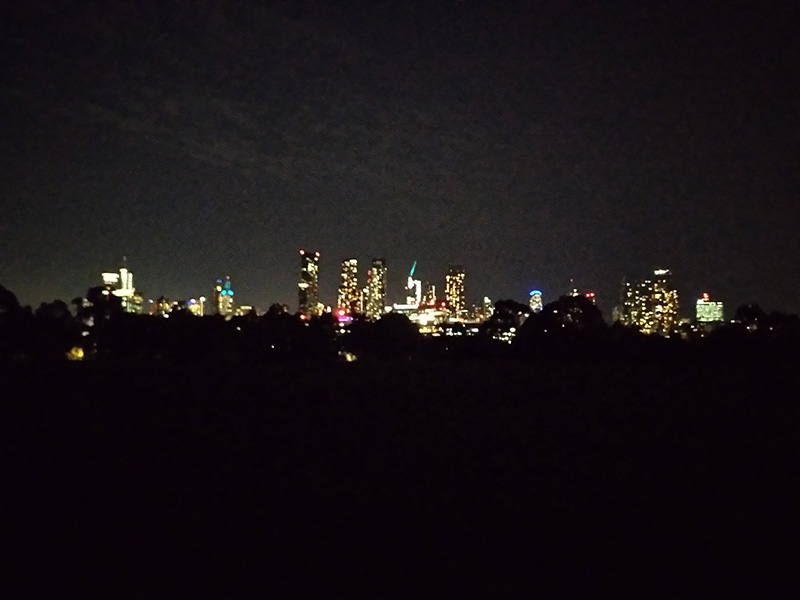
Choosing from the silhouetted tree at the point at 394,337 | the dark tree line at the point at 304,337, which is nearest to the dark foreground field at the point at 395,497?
the dark tree line at the point at 304,337

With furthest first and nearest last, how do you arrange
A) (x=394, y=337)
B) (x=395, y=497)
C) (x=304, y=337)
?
(x=394, y=337), (x=304, y=337), (x=395, y=497)

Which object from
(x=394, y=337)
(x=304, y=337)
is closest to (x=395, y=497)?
(x=304, y=337)

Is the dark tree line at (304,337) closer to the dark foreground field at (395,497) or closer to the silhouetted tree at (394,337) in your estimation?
the silhouetted tree at (394,337)

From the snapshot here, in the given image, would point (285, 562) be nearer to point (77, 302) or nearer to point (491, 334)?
point (491, 334)

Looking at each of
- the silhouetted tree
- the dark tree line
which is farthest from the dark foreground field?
the silhouetted tree

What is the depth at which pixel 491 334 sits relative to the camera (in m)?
43.6

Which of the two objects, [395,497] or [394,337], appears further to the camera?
[394,337]

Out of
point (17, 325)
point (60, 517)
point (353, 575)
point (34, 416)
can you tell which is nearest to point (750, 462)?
point (353, 575)

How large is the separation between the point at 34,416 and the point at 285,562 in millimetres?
10276

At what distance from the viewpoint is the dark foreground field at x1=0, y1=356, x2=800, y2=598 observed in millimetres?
6676

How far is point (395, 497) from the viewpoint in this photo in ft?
30.5

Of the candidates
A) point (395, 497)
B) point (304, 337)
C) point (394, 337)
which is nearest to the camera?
point (395, 497)

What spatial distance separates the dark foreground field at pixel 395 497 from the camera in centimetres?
668

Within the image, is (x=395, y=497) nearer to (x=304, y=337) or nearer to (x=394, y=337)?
(x=304, y=337)
